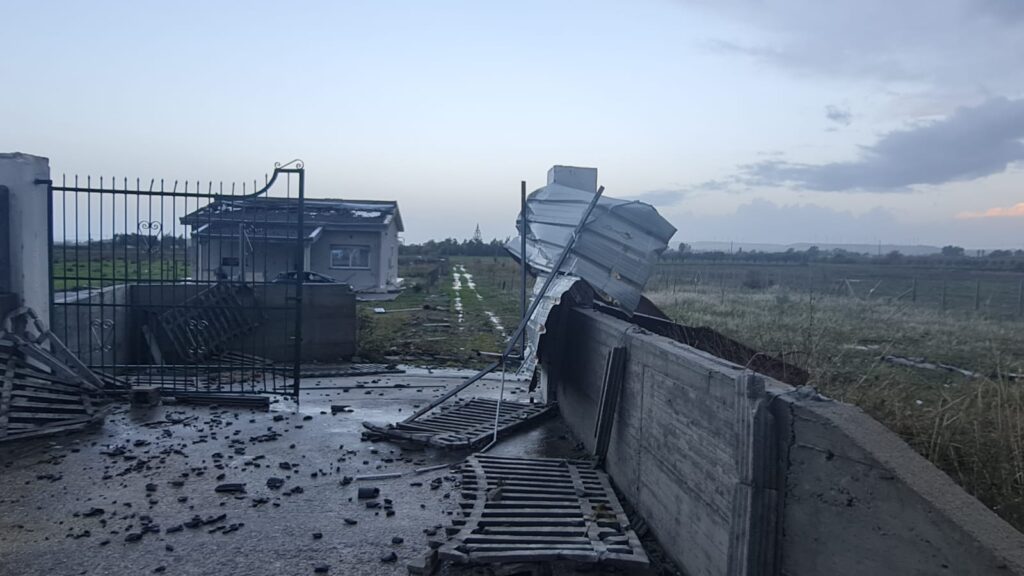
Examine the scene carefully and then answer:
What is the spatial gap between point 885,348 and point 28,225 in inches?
391

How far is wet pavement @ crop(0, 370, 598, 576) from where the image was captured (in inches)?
186

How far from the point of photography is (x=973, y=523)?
243 centimetres

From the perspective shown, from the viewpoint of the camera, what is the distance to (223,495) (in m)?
5.90

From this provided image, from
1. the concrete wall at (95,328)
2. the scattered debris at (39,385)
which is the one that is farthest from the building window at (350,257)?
the scattered debris at (39,385)

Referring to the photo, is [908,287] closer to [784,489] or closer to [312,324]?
[312,324]

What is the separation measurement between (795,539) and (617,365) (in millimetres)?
2939

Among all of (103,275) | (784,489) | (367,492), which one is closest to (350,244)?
(103,275)

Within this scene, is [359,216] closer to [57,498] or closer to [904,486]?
[57,498]

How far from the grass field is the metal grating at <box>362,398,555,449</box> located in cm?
279

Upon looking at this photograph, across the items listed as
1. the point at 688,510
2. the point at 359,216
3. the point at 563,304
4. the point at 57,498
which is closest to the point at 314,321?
the point at 563,304

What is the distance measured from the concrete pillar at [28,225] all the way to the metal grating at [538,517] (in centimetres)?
588

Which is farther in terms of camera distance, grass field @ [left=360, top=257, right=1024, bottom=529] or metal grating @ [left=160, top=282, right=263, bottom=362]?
metal grating @ [left=160, top=282, right=263, bottom=362]

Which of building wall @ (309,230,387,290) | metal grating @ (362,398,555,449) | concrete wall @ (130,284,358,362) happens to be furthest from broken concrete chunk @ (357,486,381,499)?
building wall @ (309,230,387,290)

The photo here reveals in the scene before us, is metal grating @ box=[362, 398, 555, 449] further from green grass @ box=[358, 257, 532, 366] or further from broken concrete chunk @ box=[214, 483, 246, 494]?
green grass @ box=[358, 257, 532, 366]
